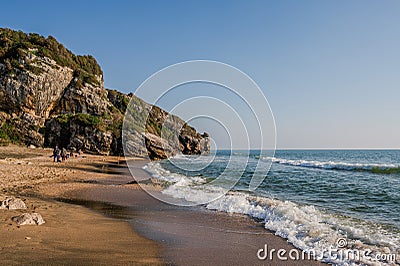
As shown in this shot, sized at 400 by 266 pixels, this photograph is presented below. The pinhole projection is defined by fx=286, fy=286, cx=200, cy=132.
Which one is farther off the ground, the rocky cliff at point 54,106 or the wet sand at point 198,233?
the rocky cliff at point 54,106

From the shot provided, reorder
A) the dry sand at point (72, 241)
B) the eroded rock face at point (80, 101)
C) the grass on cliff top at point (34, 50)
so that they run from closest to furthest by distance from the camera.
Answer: the dry sand at point (72, 241) < the grass on cliff top at point (34, 50) < the eroded rock face at point (80, 101)

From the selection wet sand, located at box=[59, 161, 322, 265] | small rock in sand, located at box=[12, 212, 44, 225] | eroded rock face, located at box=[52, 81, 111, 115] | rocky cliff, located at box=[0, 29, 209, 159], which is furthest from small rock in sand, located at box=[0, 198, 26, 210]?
eroded rock face, located at box=[52, 81, 111, 115]

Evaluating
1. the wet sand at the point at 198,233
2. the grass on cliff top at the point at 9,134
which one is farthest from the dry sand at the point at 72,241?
the grass on cliff top at the point at 9,134

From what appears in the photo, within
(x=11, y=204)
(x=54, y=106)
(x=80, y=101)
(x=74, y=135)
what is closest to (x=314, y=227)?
(x=11, y=204)

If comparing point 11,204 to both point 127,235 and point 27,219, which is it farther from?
point 127,235

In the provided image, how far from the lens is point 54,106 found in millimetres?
48188

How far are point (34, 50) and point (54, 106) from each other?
9.65 metres

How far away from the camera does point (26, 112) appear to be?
1681 inches

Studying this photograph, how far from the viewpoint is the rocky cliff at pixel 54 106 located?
1657 inches

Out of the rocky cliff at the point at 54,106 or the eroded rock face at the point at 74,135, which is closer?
the rocky cliff at the point at 54,106

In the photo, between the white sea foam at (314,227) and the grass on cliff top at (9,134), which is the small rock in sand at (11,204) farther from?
the grass on cliff top at (9,134)

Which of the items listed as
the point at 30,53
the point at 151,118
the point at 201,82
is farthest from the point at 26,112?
the point at 201,82

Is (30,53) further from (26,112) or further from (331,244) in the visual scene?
(331,244)

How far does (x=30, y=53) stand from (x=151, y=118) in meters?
28.7
